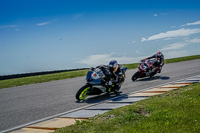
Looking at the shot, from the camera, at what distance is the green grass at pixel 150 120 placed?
421 centimetres

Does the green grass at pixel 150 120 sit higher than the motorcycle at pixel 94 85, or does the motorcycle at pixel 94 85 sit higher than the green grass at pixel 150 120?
the motorcycle at pixel 94 85

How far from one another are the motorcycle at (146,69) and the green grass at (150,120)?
6.97 metres

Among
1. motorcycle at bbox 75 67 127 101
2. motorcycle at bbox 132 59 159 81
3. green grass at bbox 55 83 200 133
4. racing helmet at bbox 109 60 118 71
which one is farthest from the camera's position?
motorcycle at bbox 132 59 159 81

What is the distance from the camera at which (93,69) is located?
8.72m

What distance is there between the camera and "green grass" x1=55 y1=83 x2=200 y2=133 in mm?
4211

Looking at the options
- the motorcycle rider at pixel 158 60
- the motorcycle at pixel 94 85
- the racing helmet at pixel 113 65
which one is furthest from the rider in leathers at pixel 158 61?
the motorcycle at pixel 94 85

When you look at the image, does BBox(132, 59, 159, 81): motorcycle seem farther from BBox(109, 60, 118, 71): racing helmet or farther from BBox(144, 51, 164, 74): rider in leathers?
BBox(109, 60, 118, 71): racing helmet

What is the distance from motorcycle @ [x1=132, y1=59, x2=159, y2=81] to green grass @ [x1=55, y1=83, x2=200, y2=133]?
697 cm

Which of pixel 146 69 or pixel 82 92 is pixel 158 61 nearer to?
pixel 146 69

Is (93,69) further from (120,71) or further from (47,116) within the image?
(47,116)

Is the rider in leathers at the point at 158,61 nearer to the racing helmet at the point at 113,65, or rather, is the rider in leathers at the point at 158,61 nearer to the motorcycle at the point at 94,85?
the racing helmet at the point at 113,65

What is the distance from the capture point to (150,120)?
187 inches

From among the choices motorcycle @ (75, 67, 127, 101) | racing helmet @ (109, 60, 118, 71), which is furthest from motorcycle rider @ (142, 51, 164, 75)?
motorcycle @ (75, 67, 127, 101)

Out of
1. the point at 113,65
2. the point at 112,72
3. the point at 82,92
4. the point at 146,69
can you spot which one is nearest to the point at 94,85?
the point at 82,92
